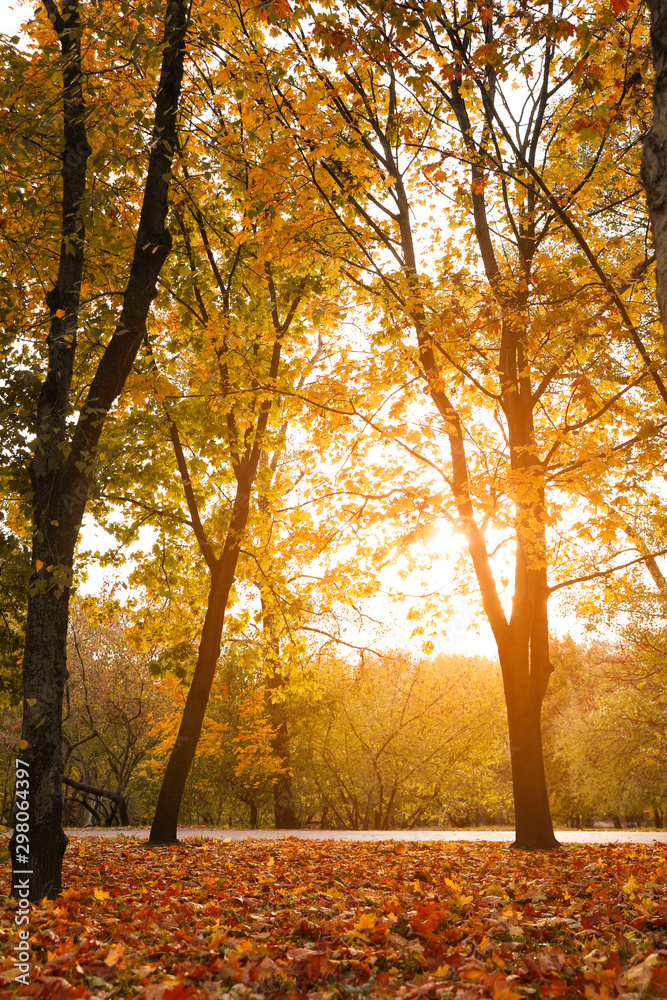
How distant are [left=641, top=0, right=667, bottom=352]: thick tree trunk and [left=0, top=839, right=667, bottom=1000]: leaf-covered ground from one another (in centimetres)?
293

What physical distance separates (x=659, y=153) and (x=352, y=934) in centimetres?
409

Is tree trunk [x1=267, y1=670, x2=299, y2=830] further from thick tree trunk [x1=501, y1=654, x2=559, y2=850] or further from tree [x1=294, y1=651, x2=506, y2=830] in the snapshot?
thick tree trunk [x1=501, y1=654, x2=559, y2=850]

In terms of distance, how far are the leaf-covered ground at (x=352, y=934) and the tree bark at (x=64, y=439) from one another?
82cm

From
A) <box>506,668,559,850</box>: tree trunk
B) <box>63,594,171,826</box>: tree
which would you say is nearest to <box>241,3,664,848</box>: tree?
<box>506,668,559,850</box>: tree trunk

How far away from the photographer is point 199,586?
12305 millimetres

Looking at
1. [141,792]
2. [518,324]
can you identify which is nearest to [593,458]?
[518,324]

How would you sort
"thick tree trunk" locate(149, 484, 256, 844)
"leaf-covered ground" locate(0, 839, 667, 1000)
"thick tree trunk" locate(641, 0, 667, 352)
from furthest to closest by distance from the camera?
"thick tree trunk" locate(149, 484, 256, 844) < "leaf-covered ground" locate(0, 839, 667, 1000) < "thick tree trunk" locate(641, 0, 667, 352)

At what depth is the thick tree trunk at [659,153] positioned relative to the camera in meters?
2.60

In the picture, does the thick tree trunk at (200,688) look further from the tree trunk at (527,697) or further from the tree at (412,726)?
the tree at (412,726)

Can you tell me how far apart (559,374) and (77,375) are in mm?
7363

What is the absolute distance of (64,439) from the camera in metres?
5.66

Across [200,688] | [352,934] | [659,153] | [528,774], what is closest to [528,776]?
[528,774]

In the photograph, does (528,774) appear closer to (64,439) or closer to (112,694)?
(64,439)

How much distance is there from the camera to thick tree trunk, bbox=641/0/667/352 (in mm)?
2596
